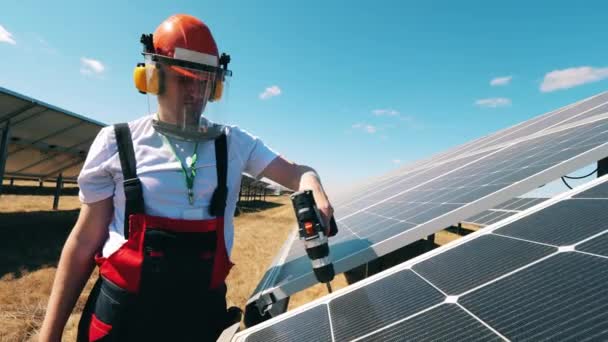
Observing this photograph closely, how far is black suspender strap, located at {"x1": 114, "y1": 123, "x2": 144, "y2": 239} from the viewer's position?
1.99 m

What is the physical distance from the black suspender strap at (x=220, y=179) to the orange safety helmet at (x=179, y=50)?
48cm

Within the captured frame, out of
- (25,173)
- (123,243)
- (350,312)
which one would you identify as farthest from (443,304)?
(25,173)

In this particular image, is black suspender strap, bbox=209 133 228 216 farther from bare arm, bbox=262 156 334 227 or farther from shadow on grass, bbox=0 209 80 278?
shadow on grass, bbox=0 209 80 278

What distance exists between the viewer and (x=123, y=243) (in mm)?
2029

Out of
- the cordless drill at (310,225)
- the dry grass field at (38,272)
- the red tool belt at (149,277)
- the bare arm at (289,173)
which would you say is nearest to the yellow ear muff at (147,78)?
the red tool belt at (149,277)

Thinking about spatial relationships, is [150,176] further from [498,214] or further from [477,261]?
[498,214]

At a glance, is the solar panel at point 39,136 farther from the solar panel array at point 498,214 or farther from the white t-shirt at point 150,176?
the solar panel array at point 498,214

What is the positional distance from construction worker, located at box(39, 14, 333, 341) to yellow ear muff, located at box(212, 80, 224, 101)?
0.05 meters

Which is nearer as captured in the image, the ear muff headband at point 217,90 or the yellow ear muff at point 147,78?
the yellow ear muff at point 147,78

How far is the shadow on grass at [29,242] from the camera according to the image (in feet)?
26.5

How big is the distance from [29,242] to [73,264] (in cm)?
1112

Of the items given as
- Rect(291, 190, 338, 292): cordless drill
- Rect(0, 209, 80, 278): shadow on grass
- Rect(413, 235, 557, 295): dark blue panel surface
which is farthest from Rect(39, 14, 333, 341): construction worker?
Rect(0, 209, 80, 278): shadow on grass

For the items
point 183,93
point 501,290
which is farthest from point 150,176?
point 501,290

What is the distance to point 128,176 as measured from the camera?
2020mm
